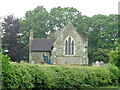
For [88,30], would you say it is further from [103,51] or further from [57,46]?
[57,46]

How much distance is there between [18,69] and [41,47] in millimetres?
37118

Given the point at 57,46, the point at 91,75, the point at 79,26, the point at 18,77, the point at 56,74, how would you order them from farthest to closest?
the point at 79,26 < the point at 57,46 < the point at 91,75 < the point at 56,74 < the point at 18,77

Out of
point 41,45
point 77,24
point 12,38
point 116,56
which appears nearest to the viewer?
point 116,56

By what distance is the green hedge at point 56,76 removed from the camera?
13.0 metres

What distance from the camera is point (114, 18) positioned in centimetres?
6300

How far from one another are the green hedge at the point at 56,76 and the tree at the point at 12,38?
33082mm

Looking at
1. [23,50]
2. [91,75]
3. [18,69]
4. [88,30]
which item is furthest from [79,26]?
[18,69]

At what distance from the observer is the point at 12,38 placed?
5419 cm

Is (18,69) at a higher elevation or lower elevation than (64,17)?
lower

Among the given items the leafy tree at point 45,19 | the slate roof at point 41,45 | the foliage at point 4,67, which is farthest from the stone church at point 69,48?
the foliage at point 4,67

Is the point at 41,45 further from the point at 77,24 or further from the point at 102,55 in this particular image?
the point at 77,24

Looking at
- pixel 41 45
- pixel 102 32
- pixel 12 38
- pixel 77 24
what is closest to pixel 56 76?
pixel 41 45

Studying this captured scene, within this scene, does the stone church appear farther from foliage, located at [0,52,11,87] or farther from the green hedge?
foliage, located at [0,52,11,87]

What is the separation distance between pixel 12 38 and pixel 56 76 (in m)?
39.3
